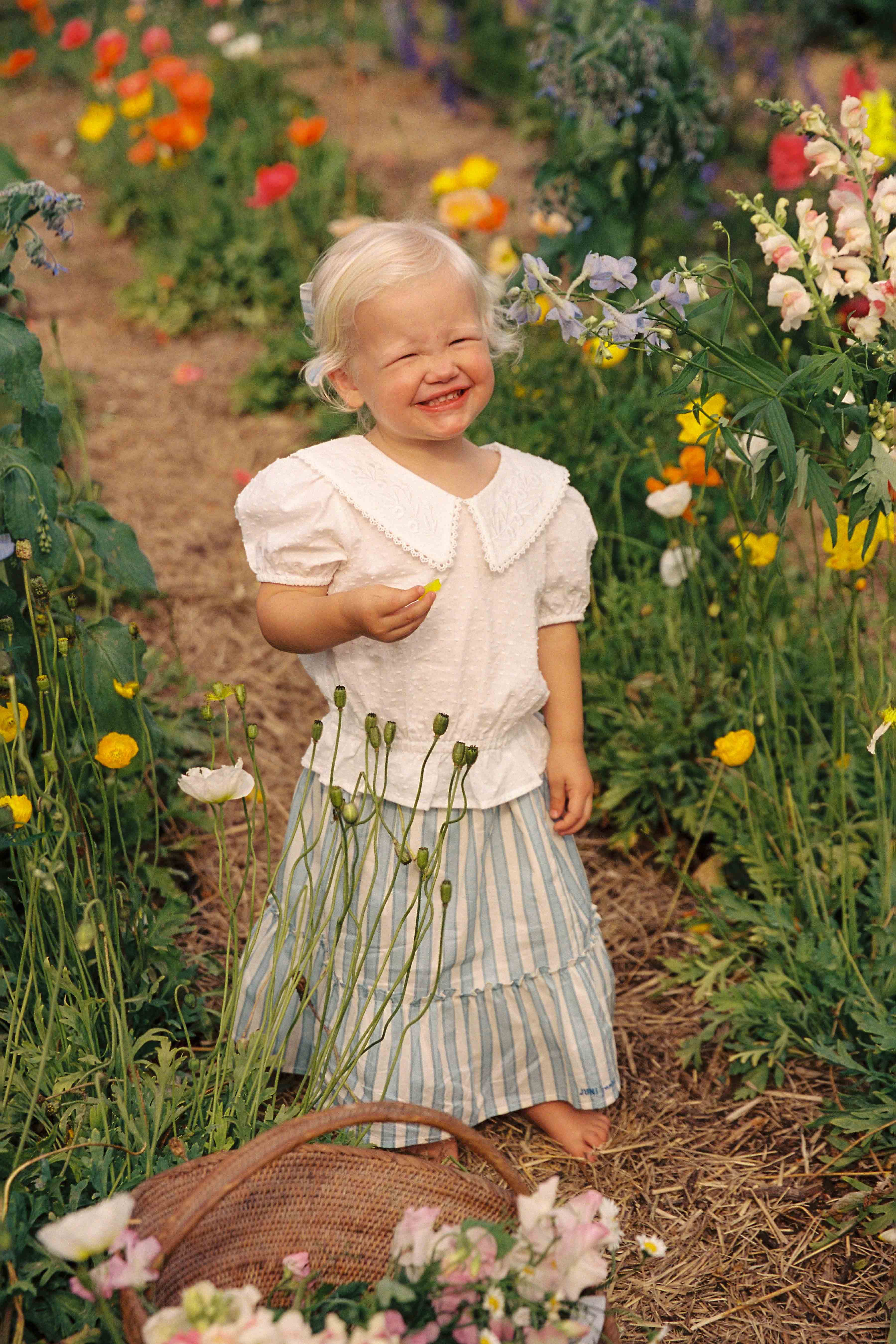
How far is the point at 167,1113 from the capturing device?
1534mm

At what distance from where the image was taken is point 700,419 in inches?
69.5

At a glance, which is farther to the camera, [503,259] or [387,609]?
[503,259]

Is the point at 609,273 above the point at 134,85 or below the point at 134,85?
above

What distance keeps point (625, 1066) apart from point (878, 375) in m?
1.17

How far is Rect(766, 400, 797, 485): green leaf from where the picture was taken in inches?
56.1

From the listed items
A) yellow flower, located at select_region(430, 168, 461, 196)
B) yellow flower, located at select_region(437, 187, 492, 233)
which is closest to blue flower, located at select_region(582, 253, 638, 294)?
yellow flower, located at select_region(437, 187, 492, 233)

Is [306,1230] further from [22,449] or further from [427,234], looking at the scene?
[427,234]

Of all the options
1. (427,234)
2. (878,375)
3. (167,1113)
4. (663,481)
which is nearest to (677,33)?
(663,481)

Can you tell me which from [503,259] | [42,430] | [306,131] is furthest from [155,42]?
[42,430]

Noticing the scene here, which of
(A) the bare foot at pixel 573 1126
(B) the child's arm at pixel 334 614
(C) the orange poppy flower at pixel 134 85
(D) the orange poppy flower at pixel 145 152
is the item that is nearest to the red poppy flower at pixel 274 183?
(D) the orange poppy flower at pixel 145 152

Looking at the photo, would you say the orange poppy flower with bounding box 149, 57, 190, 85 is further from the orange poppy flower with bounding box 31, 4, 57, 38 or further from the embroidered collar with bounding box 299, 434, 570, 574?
the embroidered collar with bounding box 299, 434, 570, 574

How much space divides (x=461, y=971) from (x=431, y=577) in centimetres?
58

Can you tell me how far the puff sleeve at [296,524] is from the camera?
1.67 metres

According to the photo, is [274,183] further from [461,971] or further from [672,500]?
[461,971]
